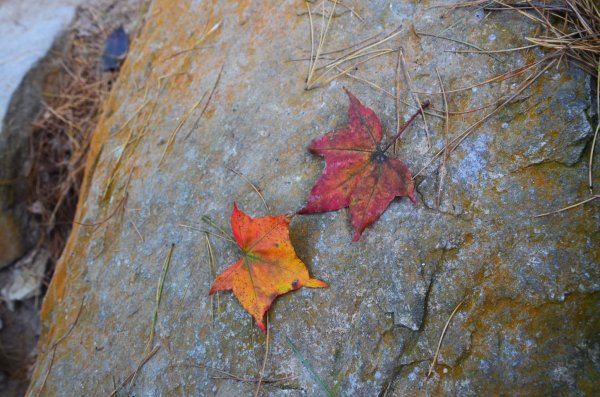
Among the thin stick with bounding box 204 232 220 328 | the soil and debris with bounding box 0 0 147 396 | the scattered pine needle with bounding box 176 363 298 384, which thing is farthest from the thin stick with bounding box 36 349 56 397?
the soil and debris with bounding box 0 0 147 396

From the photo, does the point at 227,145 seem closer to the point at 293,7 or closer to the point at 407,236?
the point at 293,7

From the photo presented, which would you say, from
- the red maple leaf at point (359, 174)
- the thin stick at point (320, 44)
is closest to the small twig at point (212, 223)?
the red maple leaf at point (359, 174)

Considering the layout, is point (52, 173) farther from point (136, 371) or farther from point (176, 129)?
point (136, 371)

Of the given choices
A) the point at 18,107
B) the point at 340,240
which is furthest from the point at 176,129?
the point at 18,107

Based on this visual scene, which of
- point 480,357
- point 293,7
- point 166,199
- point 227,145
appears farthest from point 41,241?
point 480,357

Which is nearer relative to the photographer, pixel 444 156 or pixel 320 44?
pixel 444 156

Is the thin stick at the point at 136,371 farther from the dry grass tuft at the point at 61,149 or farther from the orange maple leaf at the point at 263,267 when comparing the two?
the dry grass tuft at the point at 61,149
